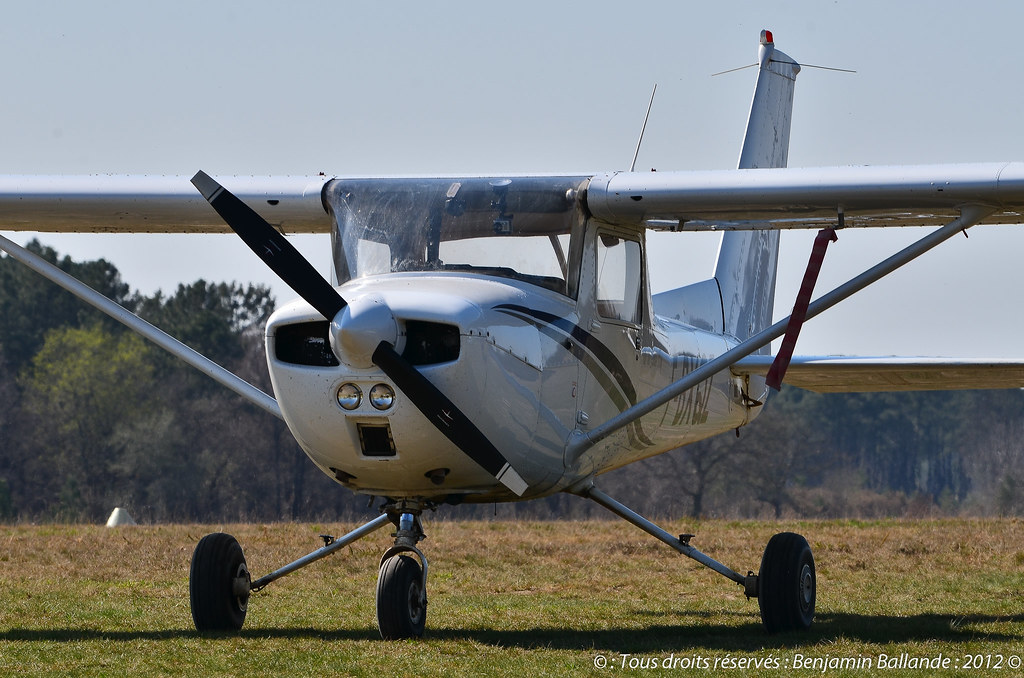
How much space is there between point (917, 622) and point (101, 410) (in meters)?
48.5

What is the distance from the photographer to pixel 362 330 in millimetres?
7219

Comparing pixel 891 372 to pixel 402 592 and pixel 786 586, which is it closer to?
pixel 786 586

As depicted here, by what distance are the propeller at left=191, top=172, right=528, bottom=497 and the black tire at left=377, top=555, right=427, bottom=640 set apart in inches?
30.5

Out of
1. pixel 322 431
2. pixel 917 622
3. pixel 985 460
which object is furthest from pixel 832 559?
pixel 985 460

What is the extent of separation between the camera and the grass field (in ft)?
25.0

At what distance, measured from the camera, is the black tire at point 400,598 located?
317 inches

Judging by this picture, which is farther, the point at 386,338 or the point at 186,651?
the point at 186,651

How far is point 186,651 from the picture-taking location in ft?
26.5

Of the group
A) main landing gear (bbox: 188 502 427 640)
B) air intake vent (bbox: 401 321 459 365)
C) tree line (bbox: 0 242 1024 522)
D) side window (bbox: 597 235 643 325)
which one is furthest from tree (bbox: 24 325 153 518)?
air intake vent (bbox: 401 321 459 365)

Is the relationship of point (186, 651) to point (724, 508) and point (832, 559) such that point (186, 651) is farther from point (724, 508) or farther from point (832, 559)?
point (724, 508)

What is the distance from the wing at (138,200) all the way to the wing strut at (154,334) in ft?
1.39

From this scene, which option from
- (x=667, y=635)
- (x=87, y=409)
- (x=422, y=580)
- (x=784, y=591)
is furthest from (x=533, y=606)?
(x=87, y=409)

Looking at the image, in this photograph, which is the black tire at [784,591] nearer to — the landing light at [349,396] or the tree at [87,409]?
the landing light at [349,396]

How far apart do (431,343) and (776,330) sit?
2480 mm
